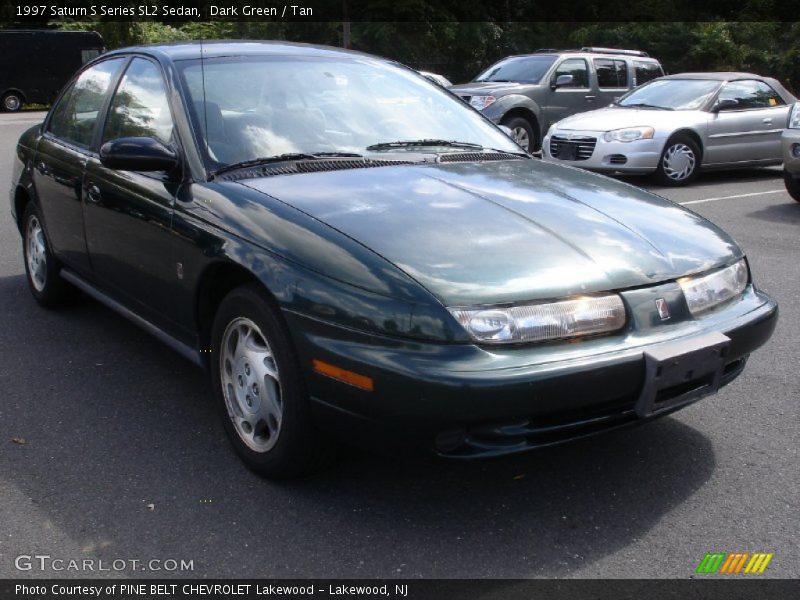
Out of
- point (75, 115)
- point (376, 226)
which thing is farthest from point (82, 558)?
point (75, 115)

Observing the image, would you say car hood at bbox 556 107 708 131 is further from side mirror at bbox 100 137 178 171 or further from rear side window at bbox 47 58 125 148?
side mirror at bbox 100 137 178 171

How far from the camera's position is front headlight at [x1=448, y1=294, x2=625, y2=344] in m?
2.77

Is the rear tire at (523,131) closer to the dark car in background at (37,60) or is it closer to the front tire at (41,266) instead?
the front tire at (41,266)

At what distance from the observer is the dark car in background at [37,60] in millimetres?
26438

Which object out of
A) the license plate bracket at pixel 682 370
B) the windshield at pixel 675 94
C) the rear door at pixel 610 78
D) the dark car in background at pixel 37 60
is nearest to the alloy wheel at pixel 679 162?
the windshield at pixel 675 94

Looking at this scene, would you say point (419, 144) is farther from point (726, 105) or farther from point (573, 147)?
point (726, 105)

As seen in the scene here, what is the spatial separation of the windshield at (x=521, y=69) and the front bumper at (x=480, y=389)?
39.1ft

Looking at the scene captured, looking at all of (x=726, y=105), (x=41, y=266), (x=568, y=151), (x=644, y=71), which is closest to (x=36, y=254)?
(x=41, y=266)

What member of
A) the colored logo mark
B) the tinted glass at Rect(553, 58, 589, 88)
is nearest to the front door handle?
the colored logo mark

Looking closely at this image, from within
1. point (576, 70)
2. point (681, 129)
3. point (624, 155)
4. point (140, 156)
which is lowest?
point (624, 155)

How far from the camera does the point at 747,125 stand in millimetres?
11844

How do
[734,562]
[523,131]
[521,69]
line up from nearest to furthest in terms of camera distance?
[734,562], [523,131], [521,69]

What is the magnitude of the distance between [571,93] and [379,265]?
483 inches

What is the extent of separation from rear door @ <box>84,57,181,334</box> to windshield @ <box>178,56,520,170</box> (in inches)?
8.2
